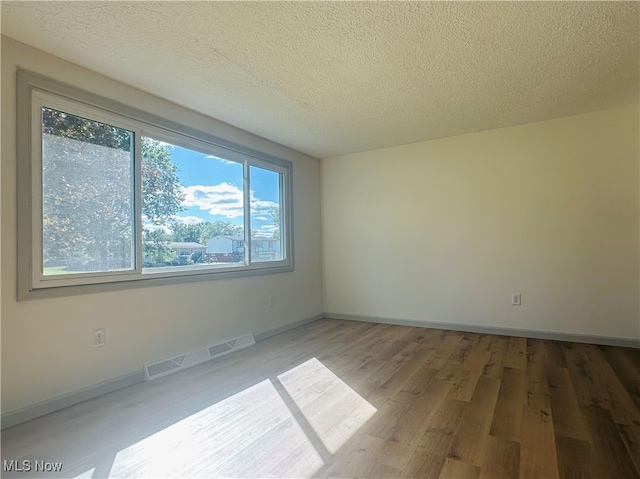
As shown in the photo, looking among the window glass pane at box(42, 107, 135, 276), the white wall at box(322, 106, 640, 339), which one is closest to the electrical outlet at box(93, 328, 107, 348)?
the window glass pane at box(42, 107, 135, 276)

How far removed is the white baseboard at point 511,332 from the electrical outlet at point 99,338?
312 cm

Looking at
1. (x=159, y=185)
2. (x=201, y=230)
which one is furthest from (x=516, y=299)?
(x=159, y=185)

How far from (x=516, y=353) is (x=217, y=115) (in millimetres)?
3698

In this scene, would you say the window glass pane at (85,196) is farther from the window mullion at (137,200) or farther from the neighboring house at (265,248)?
the neighboring house at (265,248)

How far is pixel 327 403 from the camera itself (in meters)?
2.16

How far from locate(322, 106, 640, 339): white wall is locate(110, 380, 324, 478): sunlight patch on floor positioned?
108 inches

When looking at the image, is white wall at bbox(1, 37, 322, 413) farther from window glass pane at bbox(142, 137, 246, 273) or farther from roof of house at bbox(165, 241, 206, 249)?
roof of house at bbox(165, 241, 206, 249)

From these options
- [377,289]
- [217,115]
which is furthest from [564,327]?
[217,115]

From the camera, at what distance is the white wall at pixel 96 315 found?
1.94 meters

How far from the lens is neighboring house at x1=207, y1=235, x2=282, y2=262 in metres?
3.35

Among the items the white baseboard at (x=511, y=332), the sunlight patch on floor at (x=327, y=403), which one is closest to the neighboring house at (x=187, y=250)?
the sunlight patch on floor at (x=327, y=403)

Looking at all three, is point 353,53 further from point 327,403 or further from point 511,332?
point 511,332

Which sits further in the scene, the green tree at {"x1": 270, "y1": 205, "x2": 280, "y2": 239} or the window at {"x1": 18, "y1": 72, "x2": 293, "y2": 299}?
the green tree at {"x1": 270, "y1": 205, "x2": 280, "y2": 239}

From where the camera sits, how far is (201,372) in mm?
2746
